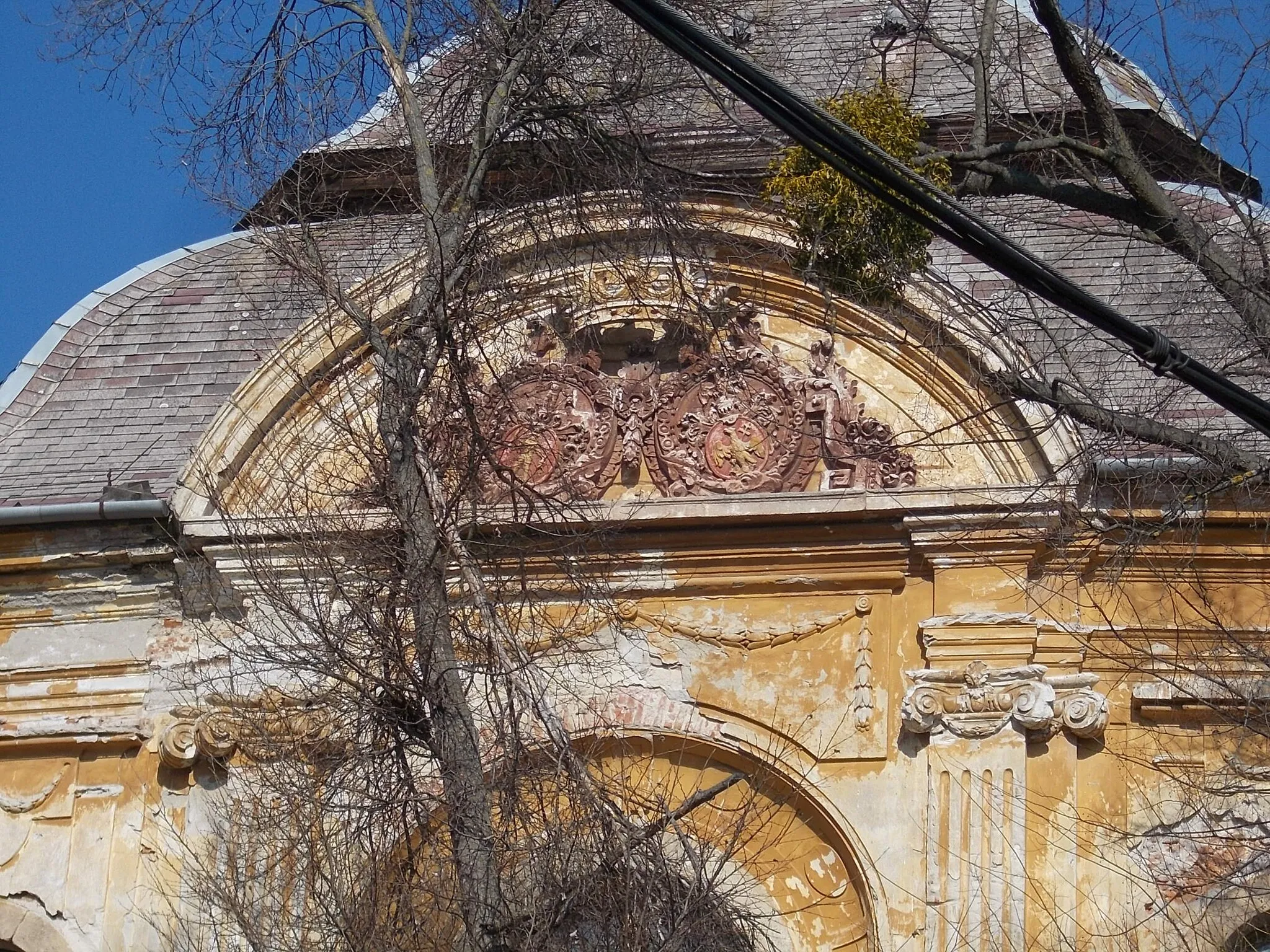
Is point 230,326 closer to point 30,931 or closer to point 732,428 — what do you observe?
point 732,428

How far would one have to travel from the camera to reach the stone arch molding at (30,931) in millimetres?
9938

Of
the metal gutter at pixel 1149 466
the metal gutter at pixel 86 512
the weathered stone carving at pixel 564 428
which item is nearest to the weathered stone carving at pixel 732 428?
the weathered stone carving at pixel 564 428

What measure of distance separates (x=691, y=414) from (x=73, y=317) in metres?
3.31

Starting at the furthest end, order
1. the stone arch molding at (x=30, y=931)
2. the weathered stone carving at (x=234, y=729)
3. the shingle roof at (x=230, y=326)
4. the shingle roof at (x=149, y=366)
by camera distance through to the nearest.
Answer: the shingle roof at (x=149, y=366)
the shingle roof at (x=230, y=326)
the stone arch molding at (x=30, y=931)
the weathered stone carving at (x=234, y=729)

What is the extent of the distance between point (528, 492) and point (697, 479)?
3.76 feet

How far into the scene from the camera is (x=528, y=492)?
30.7ft

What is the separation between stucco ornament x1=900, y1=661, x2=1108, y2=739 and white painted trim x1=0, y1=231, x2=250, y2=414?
4.24m

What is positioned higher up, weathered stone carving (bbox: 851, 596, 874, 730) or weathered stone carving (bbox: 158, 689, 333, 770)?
weathered stone carving (bbox: 851, 596, 874, 730)

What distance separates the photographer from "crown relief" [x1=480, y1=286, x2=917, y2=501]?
10203mm

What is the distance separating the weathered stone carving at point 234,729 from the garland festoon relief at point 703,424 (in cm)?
154

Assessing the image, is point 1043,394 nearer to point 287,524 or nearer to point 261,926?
point 287,524

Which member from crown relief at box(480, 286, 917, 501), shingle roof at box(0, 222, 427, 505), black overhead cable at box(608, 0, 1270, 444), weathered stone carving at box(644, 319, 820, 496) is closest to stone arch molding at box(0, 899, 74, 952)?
shingle roof at box(0, 222, 427, 505)

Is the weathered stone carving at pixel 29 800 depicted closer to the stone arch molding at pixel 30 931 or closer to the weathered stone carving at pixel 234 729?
the stone arch molding at pixel 30 931

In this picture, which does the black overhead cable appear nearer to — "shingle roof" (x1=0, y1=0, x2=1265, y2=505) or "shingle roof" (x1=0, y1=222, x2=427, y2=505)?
"shingle roof" (x1=0, y1=0, x2=1265, y2=505)
